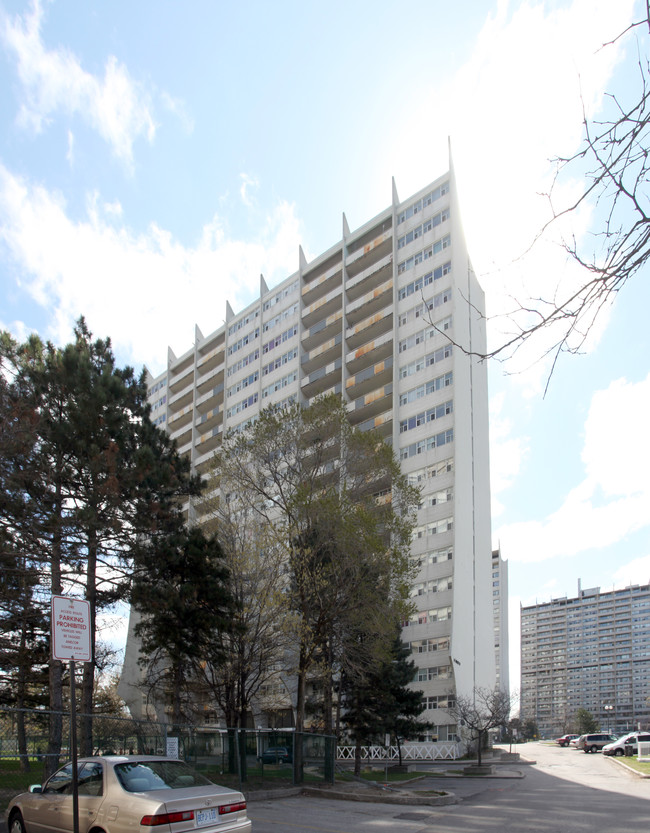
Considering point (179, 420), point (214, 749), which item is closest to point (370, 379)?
point (179, 420)

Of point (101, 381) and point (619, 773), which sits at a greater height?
point (101, 381)

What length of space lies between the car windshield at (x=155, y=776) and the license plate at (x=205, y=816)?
51cm

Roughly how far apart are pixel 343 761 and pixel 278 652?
2710 cm

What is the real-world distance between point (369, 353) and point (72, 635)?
56.1 metres

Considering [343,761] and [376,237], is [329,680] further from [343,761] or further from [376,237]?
[376,237]

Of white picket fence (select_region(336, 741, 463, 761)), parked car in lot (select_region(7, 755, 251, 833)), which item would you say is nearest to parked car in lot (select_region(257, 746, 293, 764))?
parked car in lot (select_region(7, 755, 251, 833))

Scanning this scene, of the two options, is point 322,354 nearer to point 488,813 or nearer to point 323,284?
point 323,284

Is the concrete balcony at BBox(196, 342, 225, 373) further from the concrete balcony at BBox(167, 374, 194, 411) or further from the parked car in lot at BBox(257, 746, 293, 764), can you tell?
the parked car in lot at BBox(257, 746, 293, 764)

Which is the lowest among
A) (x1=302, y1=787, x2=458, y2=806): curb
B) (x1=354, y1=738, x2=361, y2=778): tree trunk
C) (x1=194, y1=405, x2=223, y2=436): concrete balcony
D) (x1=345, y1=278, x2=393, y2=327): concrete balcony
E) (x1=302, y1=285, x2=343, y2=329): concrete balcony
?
(x1=354, y1=738, x2=361, y2=778): tree trunk

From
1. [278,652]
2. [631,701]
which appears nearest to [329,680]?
[278,652]

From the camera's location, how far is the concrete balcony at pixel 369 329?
6212 cm

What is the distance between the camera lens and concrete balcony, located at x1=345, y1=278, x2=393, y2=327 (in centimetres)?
6284

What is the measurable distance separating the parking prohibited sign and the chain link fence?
705 centimetres

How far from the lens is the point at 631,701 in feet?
598
